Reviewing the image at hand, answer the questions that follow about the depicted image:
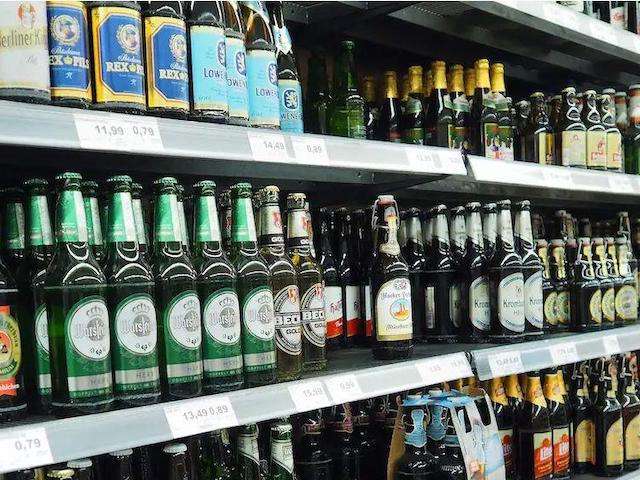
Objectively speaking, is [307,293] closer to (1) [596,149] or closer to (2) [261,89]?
(2) [261,89]

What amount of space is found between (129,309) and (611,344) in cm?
159

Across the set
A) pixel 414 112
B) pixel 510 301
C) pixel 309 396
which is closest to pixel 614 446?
pixel 510 301

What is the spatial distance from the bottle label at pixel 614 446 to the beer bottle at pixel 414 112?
3.55 feet

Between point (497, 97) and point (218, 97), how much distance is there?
1207mm

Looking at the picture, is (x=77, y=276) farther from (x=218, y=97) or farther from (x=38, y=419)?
(x=218, y=97)

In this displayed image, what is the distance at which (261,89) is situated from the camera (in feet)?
5.18

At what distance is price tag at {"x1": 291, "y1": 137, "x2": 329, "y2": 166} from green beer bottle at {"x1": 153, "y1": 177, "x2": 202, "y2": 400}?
0.27 meters

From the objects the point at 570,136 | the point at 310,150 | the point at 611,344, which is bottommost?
the point at 611,344

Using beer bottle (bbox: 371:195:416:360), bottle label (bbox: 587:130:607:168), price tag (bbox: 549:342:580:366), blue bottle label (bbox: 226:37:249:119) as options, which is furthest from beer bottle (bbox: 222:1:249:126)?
bottle label (bbox: 587:130:607:168)

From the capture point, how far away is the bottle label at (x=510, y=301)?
6.83 feet

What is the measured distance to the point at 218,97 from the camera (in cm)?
144

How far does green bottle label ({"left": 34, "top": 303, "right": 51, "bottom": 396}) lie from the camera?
1272 millimetres

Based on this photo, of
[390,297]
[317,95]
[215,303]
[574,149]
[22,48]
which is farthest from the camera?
[574,149]

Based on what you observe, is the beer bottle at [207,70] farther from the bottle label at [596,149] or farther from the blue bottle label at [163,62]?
the bottle label at [596,149]
